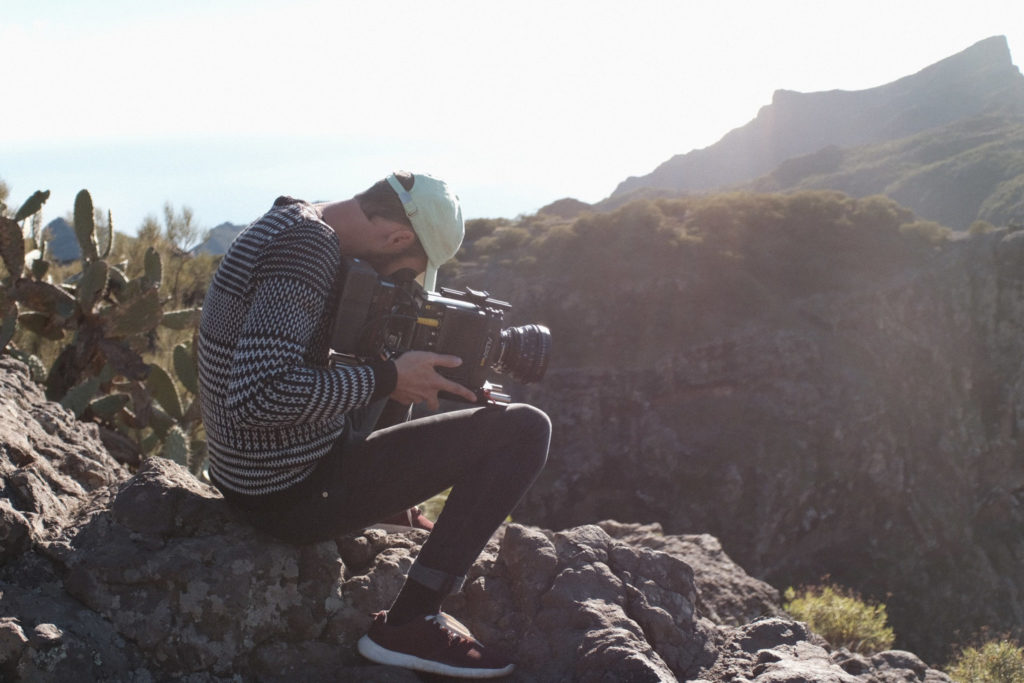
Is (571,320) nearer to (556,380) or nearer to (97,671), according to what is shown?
(556,380)

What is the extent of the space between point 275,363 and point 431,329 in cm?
50

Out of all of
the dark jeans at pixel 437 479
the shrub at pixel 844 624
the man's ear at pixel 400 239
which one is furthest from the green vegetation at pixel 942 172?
the man's ear at pixel 400 239

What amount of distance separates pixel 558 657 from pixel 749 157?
288ft

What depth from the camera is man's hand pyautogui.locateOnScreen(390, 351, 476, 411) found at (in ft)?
7.38

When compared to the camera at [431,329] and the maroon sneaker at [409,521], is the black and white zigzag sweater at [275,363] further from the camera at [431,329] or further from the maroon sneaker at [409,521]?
the maroon sneaker at [409,521]

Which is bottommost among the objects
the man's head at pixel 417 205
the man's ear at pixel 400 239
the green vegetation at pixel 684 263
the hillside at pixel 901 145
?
the green vegetation at pixel 684 263

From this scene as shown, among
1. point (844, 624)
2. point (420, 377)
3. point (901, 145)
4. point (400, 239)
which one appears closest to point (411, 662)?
point (420, 377)

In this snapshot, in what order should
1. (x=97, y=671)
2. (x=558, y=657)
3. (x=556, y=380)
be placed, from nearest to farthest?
(x=97, y=671), (x=558, y=657), (x=556, y=380)

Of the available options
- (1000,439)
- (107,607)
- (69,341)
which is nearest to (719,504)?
(1000,439)

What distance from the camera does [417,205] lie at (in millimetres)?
2359

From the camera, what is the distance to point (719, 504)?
1426cm

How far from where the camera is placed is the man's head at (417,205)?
2.36 m

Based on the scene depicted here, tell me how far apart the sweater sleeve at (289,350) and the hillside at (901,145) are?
26.2 m

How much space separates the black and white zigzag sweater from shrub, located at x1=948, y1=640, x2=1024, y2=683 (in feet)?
14.6
